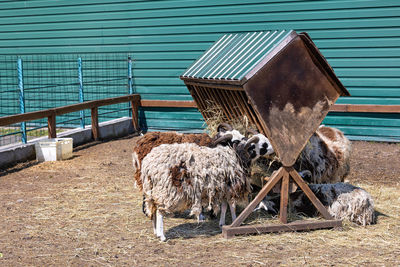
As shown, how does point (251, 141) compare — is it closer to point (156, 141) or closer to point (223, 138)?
point (223, 138)

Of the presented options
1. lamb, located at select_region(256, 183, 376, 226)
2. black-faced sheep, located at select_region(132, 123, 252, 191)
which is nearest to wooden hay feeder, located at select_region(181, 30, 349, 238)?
lamb, located at select_region(256, 183, 376, 226)

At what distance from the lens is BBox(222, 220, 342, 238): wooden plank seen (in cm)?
585

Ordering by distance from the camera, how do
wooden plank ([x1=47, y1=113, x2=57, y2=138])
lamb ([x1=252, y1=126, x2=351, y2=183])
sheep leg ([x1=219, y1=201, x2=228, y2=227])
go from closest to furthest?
sheep leg ([x1=219, y1=201, x2=228, y2=227])
lamb ([x1=252, y1=126, x2=351, y2=183])
wooden plank ([x1=47, y1=113, x2=57, y2=138])

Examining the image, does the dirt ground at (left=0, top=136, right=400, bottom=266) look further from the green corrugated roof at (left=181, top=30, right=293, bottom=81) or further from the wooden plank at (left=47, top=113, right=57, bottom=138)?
the wooden plank at (left=47, top=113, right=57, bottom=138)

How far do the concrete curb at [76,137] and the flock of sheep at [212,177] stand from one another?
4272 mm

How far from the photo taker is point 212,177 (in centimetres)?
576

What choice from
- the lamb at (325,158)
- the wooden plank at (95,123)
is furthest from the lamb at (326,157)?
the wooden plank at (95,123)

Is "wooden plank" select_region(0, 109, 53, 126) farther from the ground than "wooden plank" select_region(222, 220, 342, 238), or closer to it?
farther from the ground

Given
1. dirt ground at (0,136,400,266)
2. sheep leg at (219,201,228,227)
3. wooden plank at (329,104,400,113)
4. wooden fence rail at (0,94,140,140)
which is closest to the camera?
dirt ground at (0,136,400,266)

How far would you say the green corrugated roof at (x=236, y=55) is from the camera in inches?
228

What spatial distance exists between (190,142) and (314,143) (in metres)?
1.95

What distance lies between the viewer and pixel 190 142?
6203mm

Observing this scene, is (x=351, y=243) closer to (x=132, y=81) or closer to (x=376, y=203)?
(x=376, y=203)

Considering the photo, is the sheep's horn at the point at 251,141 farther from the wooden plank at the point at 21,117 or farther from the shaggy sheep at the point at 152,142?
the wooden plank at the point at 21,117
